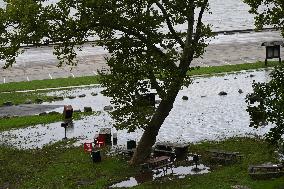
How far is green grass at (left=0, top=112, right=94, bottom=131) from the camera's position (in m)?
37.8

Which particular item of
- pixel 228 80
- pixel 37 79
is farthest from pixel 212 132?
pixel 37 79

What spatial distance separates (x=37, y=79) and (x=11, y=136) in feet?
67.2

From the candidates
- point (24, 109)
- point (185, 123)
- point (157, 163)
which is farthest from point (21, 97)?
point (157, 163)

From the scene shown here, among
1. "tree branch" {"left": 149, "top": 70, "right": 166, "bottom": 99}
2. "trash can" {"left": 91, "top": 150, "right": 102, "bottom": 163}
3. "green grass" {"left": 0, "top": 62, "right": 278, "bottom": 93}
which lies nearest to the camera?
"tree branch" {"left": 149, "top": 70, "right": 166, "bottom": 99}

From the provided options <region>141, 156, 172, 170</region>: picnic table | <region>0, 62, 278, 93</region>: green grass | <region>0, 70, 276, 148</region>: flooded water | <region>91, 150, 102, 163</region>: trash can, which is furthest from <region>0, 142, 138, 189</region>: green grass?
<region>0, 62, 278, 93</region>: green grass

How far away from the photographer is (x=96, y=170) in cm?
2709

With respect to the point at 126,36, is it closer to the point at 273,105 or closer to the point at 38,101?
the point at 273,105

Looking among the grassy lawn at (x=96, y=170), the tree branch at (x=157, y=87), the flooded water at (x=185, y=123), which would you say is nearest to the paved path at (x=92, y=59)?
the flooded water at (x=185, y=123)

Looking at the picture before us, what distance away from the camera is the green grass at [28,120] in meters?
37.8

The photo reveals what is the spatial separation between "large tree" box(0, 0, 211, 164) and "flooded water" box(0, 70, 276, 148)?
6813mm

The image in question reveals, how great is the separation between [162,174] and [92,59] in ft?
128

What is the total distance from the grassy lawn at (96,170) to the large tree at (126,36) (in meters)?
2.32

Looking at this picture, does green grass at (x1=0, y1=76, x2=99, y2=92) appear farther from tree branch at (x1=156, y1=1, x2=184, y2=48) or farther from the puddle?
the puddle

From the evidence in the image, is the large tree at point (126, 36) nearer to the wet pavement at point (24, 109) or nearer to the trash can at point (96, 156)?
the trash can at point (96, 156)
